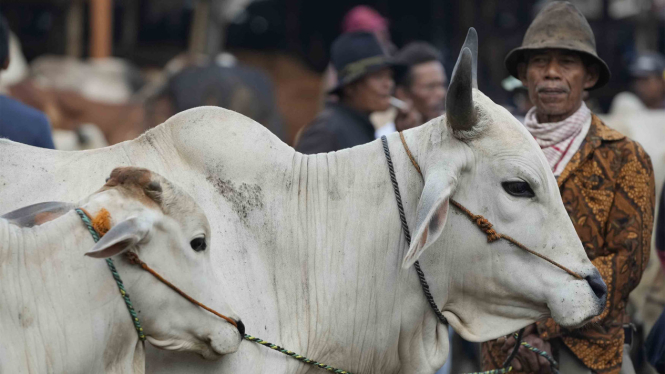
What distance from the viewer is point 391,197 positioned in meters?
3.34

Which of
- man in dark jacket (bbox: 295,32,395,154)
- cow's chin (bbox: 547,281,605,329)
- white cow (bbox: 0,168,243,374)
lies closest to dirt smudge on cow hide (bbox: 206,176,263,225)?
white cow (bbox: 0,168,243,374)

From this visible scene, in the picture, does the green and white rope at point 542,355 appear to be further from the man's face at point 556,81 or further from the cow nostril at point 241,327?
the cow nostril at point 241,327

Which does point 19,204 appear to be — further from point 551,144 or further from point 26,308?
point 551,144

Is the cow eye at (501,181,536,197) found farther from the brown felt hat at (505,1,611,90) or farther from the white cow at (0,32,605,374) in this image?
the brown felt hat at (505,1,611,90)

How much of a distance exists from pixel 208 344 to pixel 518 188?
4.17 ft

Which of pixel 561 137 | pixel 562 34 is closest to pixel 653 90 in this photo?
pixel 562 34

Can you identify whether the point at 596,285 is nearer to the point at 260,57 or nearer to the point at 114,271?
the point at 114,271

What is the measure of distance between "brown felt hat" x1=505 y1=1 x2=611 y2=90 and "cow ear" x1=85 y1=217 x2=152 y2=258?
219 centimetres

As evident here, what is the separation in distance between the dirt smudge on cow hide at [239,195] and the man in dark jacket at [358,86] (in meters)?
1.99

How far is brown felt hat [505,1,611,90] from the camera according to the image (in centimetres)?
395

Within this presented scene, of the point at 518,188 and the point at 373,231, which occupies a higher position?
the point at 518,188

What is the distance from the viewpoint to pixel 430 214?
306cm

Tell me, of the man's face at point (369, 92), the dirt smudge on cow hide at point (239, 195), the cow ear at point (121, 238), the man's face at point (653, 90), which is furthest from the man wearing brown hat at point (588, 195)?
the man's face at point (653, 90)

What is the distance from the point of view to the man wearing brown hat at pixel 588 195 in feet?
12.5
